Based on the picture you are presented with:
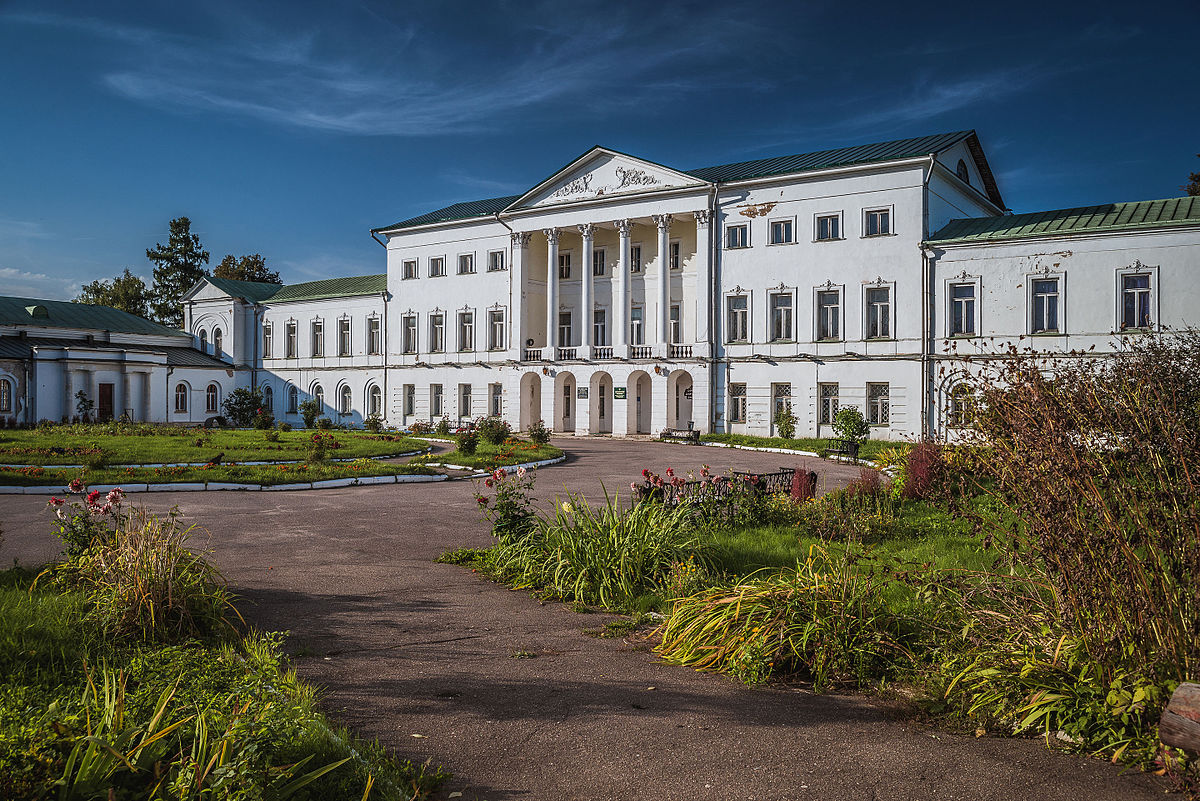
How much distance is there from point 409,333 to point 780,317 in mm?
22930

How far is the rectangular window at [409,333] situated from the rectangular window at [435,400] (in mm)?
2710

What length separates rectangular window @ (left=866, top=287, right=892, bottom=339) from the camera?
111 ft

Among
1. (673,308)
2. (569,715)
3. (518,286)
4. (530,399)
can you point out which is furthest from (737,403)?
(569,715)

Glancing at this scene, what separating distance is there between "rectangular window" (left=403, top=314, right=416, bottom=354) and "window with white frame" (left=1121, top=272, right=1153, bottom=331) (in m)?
35.4

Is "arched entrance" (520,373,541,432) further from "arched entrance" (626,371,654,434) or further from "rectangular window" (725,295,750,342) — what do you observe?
"rectangular window" (725,295,750,342)

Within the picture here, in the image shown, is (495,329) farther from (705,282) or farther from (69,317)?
(69,317)

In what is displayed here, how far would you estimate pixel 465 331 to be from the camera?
46.6 metres

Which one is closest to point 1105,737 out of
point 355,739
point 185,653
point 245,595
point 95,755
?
point 355,739

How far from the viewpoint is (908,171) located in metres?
32.8

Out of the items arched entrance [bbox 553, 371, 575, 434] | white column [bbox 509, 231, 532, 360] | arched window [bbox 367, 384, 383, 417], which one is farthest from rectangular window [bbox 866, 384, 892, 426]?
arched window [bbox 367, 384, 383, 417]

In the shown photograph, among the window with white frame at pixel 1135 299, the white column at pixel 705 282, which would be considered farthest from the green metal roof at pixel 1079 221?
the white column at pixel 705 282

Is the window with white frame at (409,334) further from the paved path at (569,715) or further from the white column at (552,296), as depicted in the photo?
the paved path at (569,715)

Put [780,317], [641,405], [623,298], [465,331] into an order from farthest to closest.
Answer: [465,331], [641,405], [623,298], [780,317]

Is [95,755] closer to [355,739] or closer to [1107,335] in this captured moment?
[355,739]
